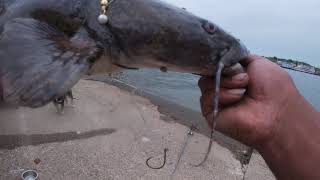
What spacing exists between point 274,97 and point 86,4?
4.22 ft

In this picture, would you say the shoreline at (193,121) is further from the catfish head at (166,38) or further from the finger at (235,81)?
the catfish head at (166,38)

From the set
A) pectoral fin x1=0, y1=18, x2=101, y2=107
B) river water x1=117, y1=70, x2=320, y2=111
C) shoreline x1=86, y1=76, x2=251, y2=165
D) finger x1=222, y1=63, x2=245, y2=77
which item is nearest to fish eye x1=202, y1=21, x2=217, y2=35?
finger x1=222, y1=63, x2=245, y2=77

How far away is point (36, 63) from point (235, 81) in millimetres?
1134

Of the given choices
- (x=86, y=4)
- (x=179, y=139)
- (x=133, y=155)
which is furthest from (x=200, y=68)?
(x=179, y=139)

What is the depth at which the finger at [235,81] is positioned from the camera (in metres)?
2.45

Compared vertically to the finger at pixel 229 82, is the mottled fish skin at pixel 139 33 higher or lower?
higher

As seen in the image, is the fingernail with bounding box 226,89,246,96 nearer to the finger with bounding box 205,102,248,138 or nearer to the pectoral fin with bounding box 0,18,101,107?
the finger with bounding box 205,102,248,138

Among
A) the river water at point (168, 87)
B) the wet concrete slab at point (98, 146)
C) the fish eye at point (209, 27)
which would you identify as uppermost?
the fish eye at point (209, 27)

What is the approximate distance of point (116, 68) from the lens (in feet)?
8.35

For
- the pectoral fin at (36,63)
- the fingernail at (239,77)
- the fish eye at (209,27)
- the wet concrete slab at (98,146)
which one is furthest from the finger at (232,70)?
the wet concrete slab at (98,146)

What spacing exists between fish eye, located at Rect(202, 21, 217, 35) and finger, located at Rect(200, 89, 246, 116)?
1.21 ft

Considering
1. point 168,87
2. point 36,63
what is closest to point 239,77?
point 36,63

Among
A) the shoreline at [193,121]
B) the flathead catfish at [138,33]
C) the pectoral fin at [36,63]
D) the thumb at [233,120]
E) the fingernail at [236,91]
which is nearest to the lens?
the pectoral fin at [36,63]

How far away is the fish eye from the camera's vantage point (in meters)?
2.41
